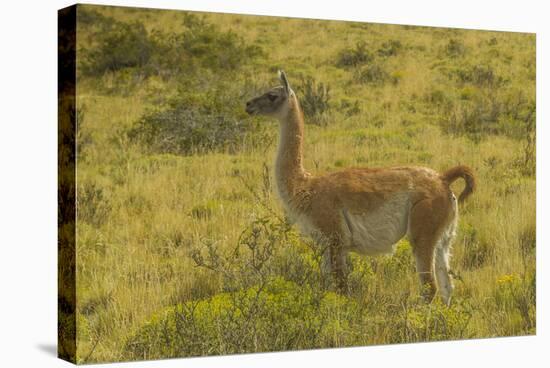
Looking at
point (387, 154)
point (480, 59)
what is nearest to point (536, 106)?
point (480, 59)

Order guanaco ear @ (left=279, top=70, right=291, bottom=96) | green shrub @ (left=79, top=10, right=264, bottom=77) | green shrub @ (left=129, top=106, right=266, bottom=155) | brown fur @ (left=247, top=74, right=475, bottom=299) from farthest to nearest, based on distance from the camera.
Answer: green shrub @ (left=129, top=106, right=266, bottom=155)
guanaco ear @ (left=279, top=70, right=291, bottom=96)
brown fur @ (left=247, top=74, right=475, bottom=299)
green shrub @ (left=79, top=10, right=264, bottom=77)

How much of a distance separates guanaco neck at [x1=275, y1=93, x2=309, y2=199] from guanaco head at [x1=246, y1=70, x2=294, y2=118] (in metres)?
0.04

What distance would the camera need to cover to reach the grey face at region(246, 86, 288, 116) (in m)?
10.2

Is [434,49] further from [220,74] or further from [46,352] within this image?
[46,352]

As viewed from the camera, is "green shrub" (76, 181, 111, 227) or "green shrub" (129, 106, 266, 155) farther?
"green shrub" (129, 106, 266, 155)

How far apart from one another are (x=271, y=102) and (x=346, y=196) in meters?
1.21

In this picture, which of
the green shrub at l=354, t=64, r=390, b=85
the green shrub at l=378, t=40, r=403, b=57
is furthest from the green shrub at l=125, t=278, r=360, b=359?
the green shrub at l=378, t=40, r=403, b=57

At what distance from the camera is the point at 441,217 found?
10.3 metres

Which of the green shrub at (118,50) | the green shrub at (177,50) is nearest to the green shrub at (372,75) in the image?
the green shrub at (177,50)

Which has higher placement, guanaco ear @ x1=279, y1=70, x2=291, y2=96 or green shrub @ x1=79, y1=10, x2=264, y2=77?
green shrub @ x1=79, y1=10, x2=264, y2=77

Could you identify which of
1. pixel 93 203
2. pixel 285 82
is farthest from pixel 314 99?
pixel 93 203

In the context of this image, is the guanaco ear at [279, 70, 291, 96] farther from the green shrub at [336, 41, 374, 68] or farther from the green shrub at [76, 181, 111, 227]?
the green shrub at [76, 181, 111, 227]

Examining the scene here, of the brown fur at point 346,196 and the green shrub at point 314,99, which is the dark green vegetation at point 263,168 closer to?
the green shrub at point 314,99

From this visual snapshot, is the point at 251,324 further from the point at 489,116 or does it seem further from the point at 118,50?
the point at 489,116
